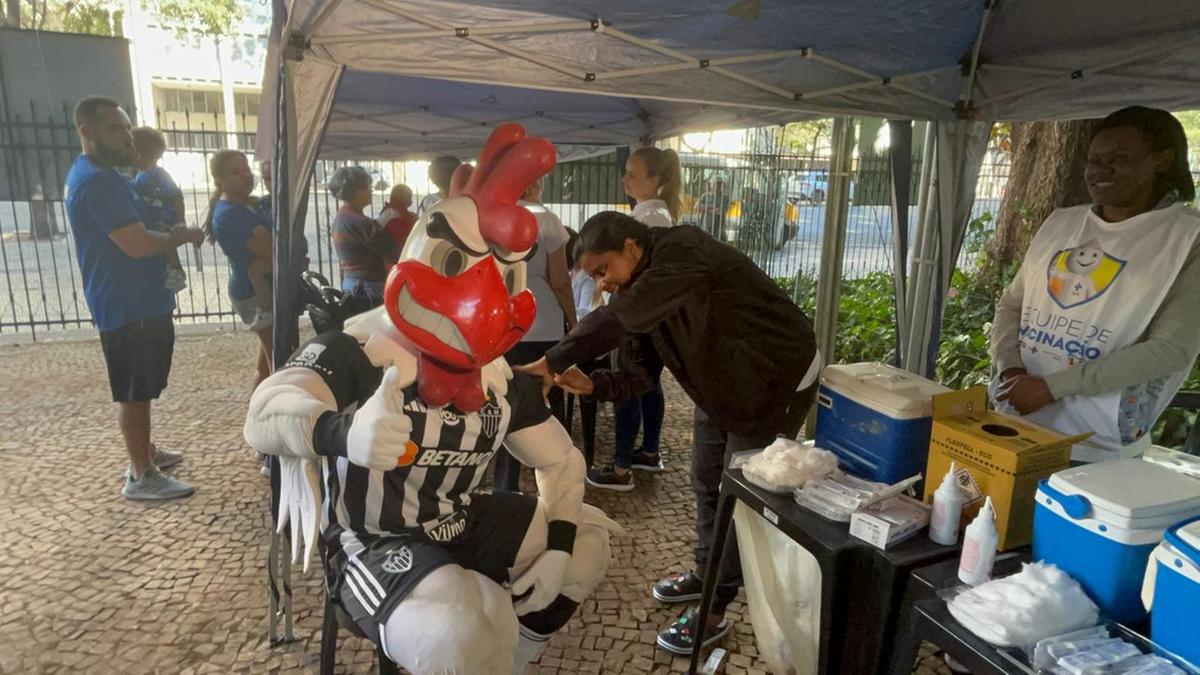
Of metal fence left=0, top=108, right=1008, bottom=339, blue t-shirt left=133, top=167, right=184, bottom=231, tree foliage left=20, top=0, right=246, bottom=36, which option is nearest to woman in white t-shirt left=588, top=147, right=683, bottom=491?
blue t-shirt left=133, top=167, right=184, bottom=231

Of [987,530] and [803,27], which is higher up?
[803,27]

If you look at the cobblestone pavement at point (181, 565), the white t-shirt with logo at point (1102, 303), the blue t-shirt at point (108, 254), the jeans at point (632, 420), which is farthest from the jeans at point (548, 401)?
the white t-shirt with logo at point (1102, 303)

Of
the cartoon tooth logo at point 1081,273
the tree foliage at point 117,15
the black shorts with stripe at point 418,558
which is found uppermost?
the tree foliage at point 117,15

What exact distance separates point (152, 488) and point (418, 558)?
8.88 feet

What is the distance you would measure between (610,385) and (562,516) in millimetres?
506

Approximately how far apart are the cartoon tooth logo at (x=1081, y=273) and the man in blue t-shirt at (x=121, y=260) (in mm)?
3560

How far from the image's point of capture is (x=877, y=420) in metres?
1.78

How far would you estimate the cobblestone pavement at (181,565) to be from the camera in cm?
245

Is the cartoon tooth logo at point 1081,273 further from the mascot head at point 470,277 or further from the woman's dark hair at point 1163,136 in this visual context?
the mascot head at point 470,277

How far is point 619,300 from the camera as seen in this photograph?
208 centimetres

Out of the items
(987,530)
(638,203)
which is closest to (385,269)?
(638,203)

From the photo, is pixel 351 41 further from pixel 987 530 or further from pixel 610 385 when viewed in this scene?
pixel 987 530

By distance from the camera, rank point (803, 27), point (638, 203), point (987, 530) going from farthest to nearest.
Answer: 1. point (638, 203)
2. point (803, 27)
3. point (987, 530)

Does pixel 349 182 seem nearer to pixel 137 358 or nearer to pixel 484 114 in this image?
pixel 137 358
